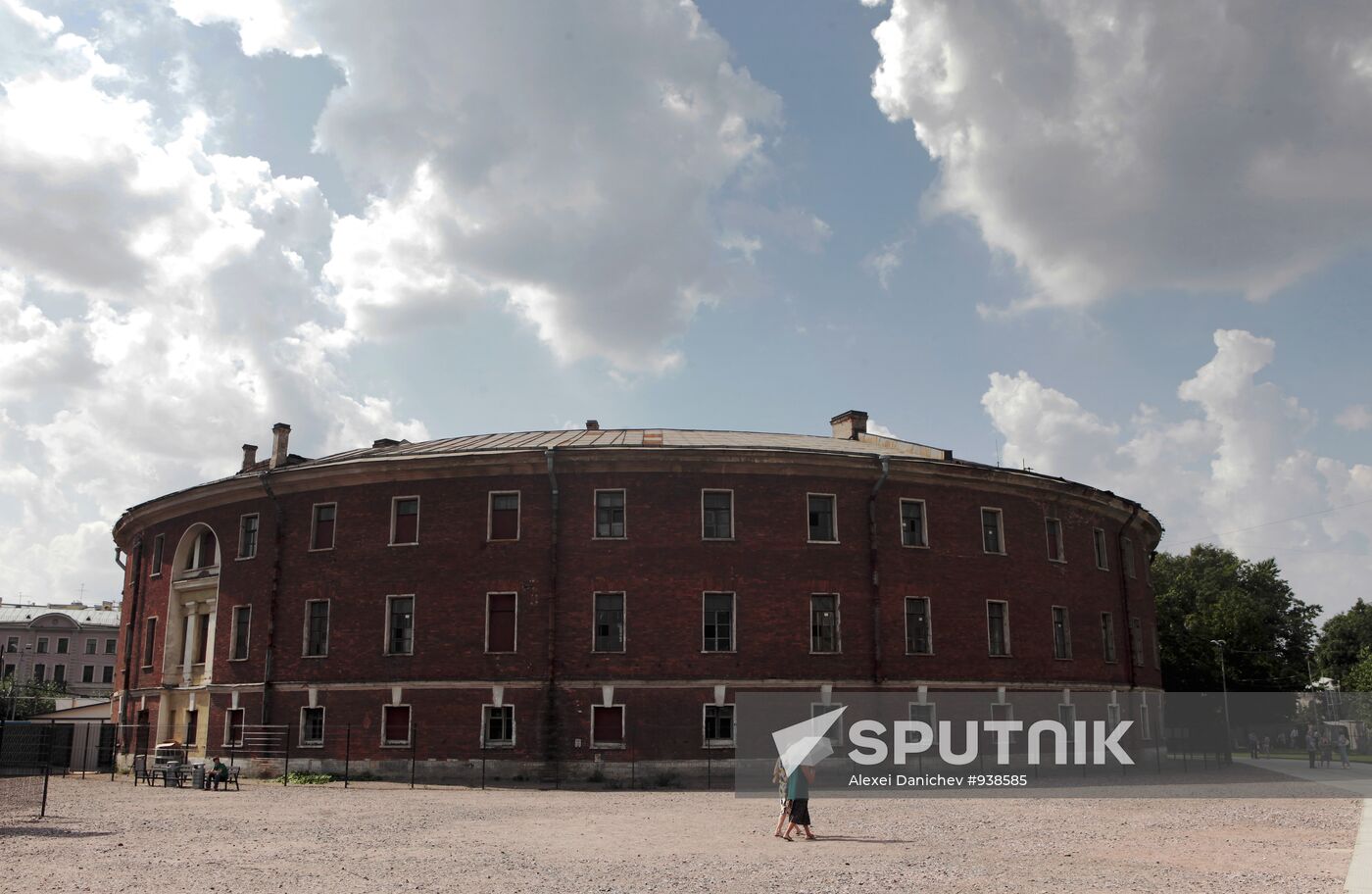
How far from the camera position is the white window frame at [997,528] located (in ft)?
110

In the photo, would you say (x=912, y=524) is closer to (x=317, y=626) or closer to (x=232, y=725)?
(x=317, y=626)

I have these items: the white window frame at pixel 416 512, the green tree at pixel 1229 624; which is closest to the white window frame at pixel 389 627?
the white window frame at pixel 416 512

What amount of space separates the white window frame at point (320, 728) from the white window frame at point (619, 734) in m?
8.31

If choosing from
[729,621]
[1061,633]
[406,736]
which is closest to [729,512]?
[729,621]

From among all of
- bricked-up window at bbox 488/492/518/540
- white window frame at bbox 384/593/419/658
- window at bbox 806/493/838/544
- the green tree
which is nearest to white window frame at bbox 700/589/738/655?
window at bbox 806/493/838/544

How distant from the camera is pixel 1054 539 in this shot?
35969mm

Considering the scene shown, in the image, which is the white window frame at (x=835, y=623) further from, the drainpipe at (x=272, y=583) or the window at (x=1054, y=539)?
the drainpipe at (x=272, y=583)

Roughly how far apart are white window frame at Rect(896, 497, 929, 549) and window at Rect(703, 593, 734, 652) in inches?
226

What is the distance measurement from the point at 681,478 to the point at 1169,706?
114 ft

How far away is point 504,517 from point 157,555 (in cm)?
1582

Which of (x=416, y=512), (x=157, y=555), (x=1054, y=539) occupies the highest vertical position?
(x=416, y=512)

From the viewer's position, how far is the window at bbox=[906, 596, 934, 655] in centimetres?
3181

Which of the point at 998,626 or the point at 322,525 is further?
the point at 322,525

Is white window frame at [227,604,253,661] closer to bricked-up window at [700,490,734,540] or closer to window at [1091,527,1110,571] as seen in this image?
bricked-up window at [700,490,734,540]
